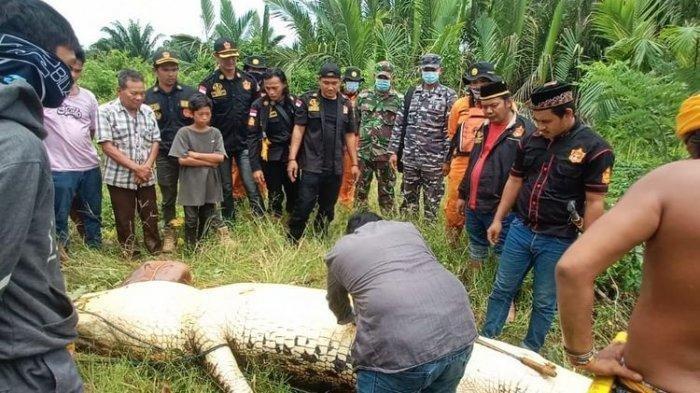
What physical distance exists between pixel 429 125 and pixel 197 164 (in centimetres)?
215

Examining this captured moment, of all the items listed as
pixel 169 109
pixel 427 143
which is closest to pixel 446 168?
pixel 427 143

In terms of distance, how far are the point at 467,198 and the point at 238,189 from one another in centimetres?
299

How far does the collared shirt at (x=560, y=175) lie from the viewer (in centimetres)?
290

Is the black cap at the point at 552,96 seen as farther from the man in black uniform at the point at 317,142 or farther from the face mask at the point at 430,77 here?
the man in black uniform at the point at 317,142

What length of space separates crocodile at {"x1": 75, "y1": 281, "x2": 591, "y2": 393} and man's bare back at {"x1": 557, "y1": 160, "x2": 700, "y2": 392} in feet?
4.28

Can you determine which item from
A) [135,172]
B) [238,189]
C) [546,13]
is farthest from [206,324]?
[546,13]

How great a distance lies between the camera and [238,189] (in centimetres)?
611

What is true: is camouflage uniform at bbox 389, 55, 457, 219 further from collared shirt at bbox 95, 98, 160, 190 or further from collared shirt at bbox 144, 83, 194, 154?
collared shirt at bbox 95, 98, 160, 190

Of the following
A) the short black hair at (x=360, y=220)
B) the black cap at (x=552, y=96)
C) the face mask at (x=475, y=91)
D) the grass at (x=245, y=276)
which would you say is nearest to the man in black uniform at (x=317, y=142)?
the grass at (x=245, y=276)

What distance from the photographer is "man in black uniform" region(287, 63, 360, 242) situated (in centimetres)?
504

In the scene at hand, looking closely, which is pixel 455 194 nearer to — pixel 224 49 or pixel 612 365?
pixel 224 49

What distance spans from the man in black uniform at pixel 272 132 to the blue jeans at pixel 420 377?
3409mm

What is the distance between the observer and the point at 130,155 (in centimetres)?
466

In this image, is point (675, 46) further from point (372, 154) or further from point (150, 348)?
point (150, 348)
